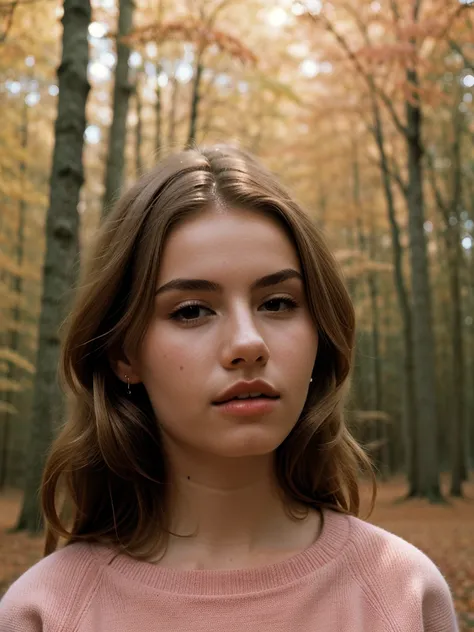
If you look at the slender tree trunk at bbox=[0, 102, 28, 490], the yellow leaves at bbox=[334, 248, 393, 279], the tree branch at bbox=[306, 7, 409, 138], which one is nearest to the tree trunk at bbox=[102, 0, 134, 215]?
the slender tree trunk at bbox=[0, 102, 28, 490]

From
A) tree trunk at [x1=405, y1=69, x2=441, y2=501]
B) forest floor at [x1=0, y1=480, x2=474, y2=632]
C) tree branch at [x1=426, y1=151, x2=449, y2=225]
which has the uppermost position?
tree branch at [x1=426, y1=151, x2=449, y2=225]

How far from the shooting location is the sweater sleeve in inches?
54.6

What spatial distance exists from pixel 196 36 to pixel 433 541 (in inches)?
245

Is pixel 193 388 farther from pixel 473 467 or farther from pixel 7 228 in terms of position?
pixel 473 467

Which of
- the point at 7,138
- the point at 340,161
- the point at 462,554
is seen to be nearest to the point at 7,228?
the point at 7,138

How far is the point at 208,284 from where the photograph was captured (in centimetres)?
144

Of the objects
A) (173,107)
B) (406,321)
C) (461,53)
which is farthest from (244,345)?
(173,107)

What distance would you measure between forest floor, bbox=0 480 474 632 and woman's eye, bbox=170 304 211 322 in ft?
12.0

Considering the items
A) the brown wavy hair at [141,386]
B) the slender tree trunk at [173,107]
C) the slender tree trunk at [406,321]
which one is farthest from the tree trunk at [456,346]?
the brown wavy hair at [141,386]

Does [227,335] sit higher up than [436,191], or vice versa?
[436,191]

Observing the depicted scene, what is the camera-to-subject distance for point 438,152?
53.2 ft

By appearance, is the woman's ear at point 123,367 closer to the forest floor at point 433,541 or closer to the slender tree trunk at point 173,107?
the forest floor at point 433,541

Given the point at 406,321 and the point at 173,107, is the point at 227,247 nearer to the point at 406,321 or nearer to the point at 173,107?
the point at 406,321

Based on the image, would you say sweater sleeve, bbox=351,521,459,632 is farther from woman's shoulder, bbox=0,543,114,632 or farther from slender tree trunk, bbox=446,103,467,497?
slender tree trunk, bbox=446,103,467,497
